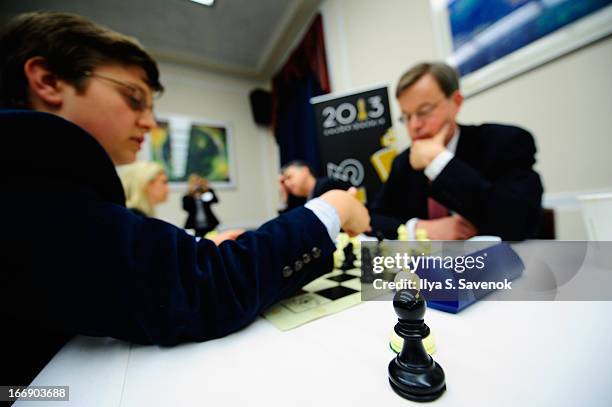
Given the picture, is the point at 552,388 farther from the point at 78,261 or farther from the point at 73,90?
the point at 73,90

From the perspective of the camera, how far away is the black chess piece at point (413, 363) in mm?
230

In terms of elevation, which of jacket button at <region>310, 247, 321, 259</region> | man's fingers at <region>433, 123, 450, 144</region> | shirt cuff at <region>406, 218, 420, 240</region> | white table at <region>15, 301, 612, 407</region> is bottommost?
white table at <region>15, 301, 612, 407</region>

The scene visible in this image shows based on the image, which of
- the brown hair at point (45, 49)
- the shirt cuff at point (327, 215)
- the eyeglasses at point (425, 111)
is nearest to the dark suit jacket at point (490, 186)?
the eyeglasses at point (425, 111)

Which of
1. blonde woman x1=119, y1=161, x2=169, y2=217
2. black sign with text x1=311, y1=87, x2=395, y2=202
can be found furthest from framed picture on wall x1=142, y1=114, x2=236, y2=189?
black sign with text x1=311, y1=87, x2=395, y2=202

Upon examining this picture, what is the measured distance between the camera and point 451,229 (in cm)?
89

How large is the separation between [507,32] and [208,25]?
2612 millimetres

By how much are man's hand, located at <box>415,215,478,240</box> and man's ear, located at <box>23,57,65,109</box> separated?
110 centimetres

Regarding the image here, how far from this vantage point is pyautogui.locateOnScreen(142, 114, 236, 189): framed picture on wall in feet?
10.7

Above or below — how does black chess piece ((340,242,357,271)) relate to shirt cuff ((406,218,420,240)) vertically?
below

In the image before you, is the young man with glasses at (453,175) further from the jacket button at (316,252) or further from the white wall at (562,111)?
the jacket button at (316,252)

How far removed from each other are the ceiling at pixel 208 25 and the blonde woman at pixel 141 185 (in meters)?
1.32

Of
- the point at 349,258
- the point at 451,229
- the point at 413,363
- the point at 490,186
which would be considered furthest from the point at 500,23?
the point at 413,363

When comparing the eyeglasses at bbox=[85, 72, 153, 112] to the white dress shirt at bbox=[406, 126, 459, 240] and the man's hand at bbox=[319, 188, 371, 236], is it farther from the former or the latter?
the white dress shirt at bbox=[406, 126, 459, 240]

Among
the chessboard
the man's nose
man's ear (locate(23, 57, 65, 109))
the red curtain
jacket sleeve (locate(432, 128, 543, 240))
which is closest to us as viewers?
the chessboard
